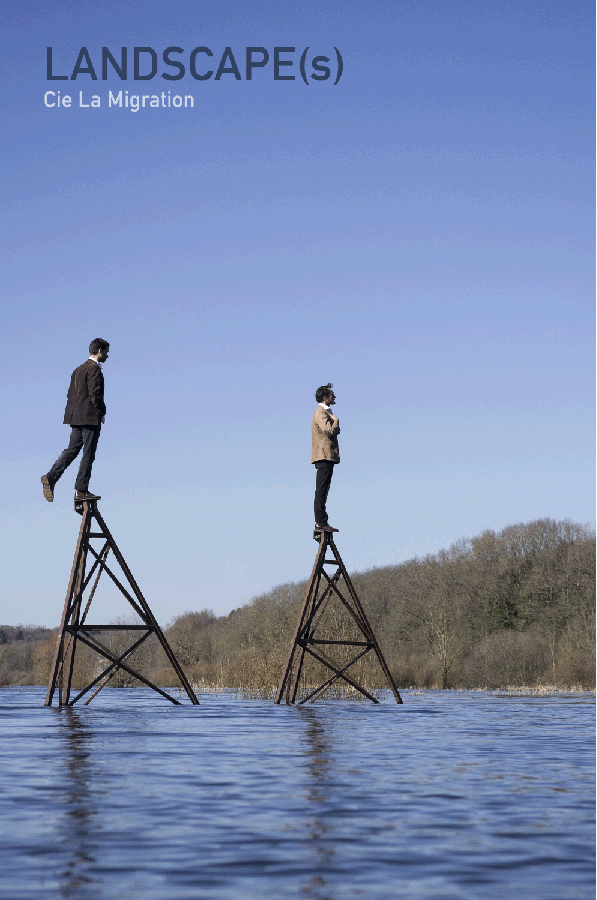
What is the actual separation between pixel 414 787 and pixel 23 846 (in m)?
2.88

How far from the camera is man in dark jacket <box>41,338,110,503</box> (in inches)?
551

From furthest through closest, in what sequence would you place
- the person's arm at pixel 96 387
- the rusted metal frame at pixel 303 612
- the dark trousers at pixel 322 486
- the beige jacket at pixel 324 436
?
1. the dark trousers at pixel 322 486
2. the beige jacket at pixel 324 436
3. the rusted metal frame at pixel 303 612
4. the person's arm at pixel 96 387

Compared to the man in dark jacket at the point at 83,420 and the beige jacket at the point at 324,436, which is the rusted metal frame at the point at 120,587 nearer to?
the man in dark jacket at the point at 83,420

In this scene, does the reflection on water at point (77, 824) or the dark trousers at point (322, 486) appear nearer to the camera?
the reflection on water at point (77, 824)

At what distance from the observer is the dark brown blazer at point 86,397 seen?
14.0 metres

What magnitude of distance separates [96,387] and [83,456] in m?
1.01

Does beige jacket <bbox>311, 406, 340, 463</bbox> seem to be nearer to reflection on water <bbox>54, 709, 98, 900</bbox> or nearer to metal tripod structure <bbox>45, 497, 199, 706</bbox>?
metal tripod structure <bbox>45, 497, 199, 706</bbox>

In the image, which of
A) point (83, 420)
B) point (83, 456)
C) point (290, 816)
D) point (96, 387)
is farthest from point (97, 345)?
point (290, 816)

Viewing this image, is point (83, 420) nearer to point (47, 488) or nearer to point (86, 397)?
point (86, 397)

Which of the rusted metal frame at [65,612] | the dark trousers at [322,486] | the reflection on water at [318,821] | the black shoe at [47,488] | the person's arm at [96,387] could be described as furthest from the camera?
the dark trousers at [322,486]

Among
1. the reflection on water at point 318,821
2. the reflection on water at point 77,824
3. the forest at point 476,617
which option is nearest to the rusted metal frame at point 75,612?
the reflection on water at point 318,821

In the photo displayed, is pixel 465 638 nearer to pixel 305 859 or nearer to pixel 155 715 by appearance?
pixel 155 715

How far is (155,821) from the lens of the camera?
201 inches

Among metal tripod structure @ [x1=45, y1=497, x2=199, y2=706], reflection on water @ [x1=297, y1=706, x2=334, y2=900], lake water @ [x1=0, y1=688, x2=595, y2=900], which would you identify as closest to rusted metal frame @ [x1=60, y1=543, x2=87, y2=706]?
metal tripod structure @ [x1=45, y1=497, x2=199, y2=706]
